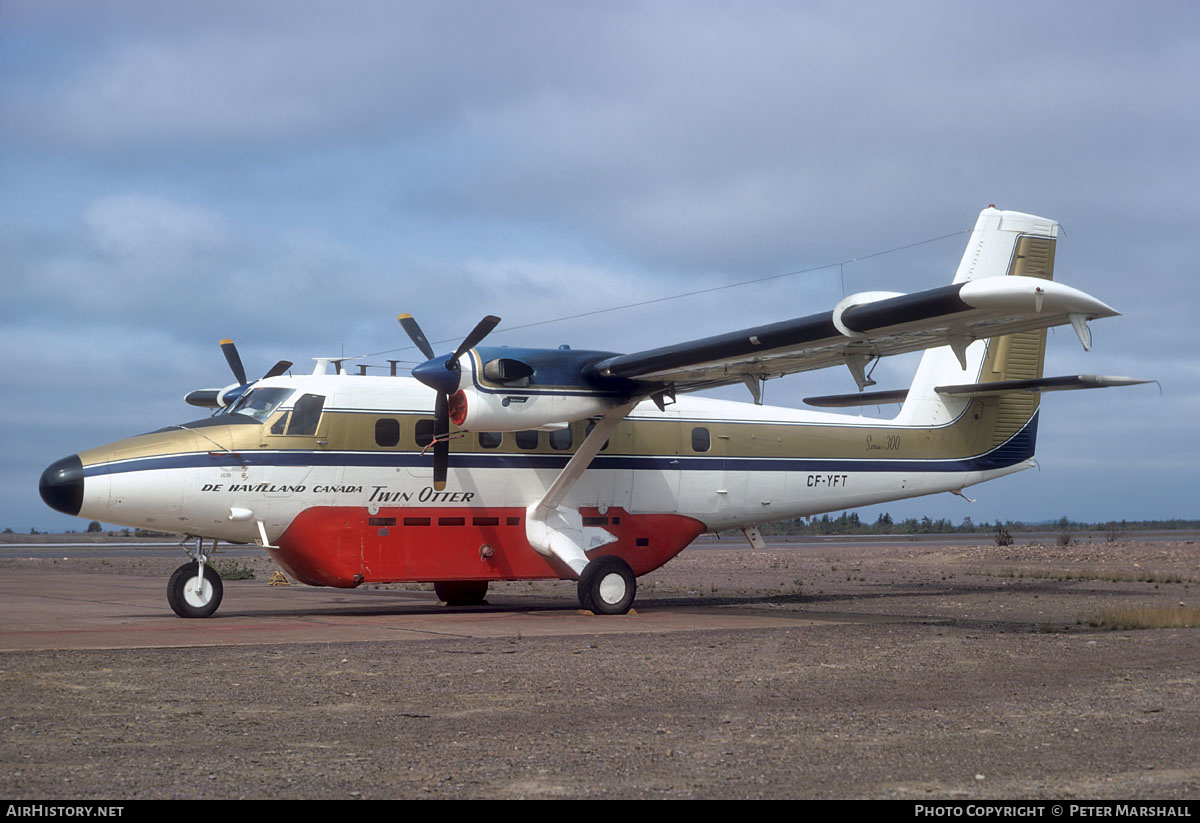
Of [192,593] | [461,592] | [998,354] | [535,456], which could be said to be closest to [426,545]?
[535,456]

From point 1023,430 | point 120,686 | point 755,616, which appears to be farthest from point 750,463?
point 120,686

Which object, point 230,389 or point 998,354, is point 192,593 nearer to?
point 230,389

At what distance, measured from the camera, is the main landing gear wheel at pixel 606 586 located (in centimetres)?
1711

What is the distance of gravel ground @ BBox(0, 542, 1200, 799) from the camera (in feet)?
19.9

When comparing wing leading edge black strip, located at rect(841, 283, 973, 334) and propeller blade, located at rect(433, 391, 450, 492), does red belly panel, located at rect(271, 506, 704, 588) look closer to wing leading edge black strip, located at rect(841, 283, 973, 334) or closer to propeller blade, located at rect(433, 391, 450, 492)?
propeller blade, located at rect(433, 391, 450, 492)

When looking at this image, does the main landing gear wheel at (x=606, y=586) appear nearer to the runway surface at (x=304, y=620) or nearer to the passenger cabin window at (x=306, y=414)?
the runway surface at (x=304, y=620)

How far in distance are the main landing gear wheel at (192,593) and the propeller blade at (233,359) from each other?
426cm

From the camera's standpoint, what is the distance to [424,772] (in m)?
6.33

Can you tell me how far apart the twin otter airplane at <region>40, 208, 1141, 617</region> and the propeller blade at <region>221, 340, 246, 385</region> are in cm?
3

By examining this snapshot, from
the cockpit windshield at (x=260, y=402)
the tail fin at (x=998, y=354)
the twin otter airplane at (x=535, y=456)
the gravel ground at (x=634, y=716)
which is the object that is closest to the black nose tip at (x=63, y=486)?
the twin otter airplane at (x=535, y=456)

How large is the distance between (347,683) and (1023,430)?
53.9 ft

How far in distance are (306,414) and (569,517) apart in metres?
4.50

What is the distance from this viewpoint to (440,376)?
1583cm

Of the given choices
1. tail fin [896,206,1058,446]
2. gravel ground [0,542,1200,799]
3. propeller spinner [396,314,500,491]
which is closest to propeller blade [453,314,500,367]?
propeller spinner [396,314,500,491]
